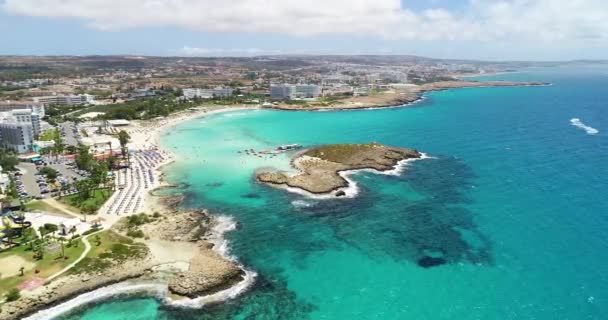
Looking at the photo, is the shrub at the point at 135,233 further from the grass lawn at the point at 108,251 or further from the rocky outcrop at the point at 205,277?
the rocky outcrop at the point at 205,277

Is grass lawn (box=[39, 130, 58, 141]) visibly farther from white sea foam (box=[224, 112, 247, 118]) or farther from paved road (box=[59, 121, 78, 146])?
white sea foam (box=[224, 112, 247, 118])

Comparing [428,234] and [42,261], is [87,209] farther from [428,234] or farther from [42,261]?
[428,234]

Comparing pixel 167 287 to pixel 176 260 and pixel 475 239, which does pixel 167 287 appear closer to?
pixel 176 260

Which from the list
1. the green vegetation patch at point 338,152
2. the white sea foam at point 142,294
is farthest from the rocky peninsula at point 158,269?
the green vegetation patch at point 338,152

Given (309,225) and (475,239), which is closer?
(475,239)

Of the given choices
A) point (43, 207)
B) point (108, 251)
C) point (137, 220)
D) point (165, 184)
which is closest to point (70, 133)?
point (165, 184)

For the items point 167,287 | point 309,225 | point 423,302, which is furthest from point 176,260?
point 423,302
